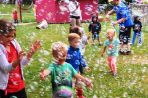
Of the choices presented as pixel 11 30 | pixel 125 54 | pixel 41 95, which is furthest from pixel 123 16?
A: pixel 11 30

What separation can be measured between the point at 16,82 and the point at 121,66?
5.34 metres

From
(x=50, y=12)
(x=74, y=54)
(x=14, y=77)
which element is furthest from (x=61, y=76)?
(x=50, y=12)

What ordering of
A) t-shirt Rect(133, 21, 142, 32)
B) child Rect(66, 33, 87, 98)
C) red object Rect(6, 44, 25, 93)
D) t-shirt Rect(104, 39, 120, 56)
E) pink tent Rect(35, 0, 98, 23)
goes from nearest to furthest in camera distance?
1. red object Rect(6, 44, 25, 93)
2. child Rect(66, 33, 87, 98)
3. t-shirt Rect(104, 39, 120, 56)
4. t-shirt Rect(133, 21, 142, 32)
5. pink tent Rect(35, 0, 98, 23)

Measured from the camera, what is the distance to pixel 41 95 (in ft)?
24.1

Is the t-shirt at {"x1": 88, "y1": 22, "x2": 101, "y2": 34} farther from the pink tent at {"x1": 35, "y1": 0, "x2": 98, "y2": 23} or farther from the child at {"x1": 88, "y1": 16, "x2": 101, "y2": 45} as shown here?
the pink tent at {"x1": 35, "y1": 0, "x2": 98, "y2": 23}

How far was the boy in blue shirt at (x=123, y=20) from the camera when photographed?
11164mm

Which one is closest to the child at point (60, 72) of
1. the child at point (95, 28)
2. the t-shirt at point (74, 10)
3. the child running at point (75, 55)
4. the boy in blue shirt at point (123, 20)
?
the child running at point (75, 55)

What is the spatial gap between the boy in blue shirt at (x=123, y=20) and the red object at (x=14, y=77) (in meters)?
6.28

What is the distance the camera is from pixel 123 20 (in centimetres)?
1114

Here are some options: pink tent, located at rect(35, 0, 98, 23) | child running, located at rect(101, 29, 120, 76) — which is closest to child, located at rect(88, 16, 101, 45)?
child running, located at rect(101, 29, 120, 76)

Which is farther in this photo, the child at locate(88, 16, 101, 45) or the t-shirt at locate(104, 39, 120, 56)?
the child at locate(88, 16, 101, 45)

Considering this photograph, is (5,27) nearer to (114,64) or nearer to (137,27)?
(114,64)

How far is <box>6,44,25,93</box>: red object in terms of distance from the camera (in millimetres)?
4852

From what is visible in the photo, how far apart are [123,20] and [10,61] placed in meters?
6.66
